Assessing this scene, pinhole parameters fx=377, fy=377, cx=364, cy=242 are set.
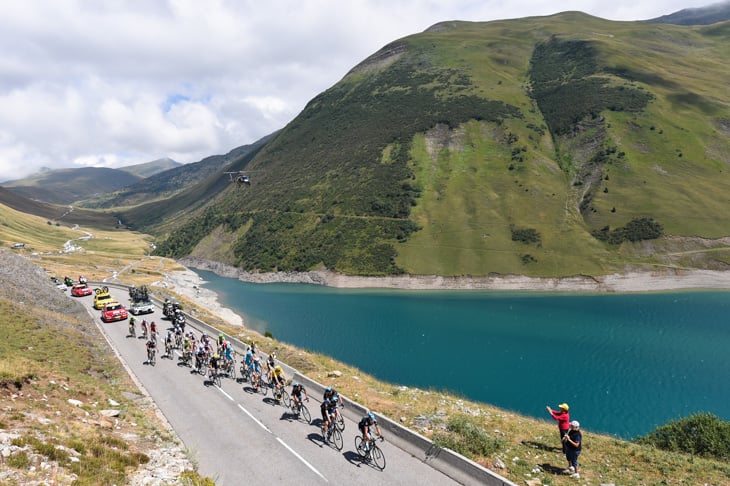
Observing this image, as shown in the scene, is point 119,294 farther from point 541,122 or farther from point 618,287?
point 541,122

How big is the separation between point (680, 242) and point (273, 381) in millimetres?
120185

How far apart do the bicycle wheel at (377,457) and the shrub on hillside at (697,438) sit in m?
15.3

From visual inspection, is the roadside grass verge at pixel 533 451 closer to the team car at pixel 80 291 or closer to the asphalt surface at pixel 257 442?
the asphalt surface at pixel 257 442

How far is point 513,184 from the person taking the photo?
432 ft

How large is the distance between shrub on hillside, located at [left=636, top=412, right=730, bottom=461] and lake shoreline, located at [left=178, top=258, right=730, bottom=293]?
8065 centimetres

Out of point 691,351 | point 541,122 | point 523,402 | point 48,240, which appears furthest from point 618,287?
point 48,240

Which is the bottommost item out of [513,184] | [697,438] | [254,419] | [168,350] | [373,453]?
[697,438]

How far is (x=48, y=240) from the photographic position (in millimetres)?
177125

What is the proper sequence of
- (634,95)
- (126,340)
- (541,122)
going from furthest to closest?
(541,122), (634,95), (126,340)

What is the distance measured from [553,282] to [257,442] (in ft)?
320

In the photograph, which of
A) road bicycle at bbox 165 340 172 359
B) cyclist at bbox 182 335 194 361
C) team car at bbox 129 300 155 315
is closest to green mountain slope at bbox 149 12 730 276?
team car at bbox 129 300 155 315

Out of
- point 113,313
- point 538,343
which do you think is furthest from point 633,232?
point 113,313

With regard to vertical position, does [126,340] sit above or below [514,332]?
above

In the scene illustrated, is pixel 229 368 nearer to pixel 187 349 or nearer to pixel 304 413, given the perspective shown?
pixel 187 349
